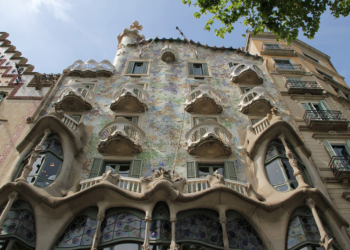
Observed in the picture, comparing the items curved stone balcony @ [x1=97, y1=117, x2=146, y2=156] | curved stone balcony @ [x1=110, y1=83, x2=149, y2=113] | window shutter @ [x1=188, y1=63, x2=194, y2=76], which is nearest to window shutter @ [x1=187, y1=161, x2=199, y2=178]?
curved stone balcony @ [x1=97, y1=117, x2=146, y2=156]

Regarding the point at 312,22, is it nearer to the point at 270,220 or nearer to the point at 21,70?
the point at 270,220

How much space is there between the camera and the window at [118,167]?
13226 mm

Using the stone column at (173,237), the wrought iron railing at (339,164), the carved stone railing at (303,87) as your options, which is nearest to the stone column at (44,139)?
the stone column at (173,237)

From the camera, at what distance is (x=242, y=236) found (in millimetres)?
10297

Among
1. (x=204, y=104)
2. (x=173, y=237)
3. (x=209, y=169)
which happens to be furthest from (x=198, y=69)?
(x=173, y=237)

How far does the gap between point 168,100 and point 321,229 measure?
1069 cm

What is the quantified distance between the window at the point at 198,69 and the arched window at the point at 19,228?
44.6 ft

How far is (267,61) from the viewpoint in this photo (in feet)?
73.6

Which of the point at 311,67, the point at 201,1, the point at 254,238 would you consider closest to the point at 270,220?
the point at 254,238

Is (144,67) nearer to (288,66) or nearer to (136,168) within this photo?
(136,168)

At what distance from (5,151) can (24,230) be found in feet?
17.7

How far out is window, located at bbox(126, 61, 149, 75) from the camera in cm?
2077

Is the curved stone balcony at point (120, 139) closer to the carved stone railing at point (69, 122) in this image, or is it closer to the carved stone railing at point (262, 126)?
the carved stone railing at point (69, 122)

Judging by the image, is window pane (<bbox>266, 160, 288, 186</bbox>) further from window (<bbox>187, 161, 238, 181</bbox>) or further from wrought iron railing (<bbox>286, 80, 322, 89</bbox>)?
wrought iron railing (<bbox>286, 80, 322, 89</bbox>)
